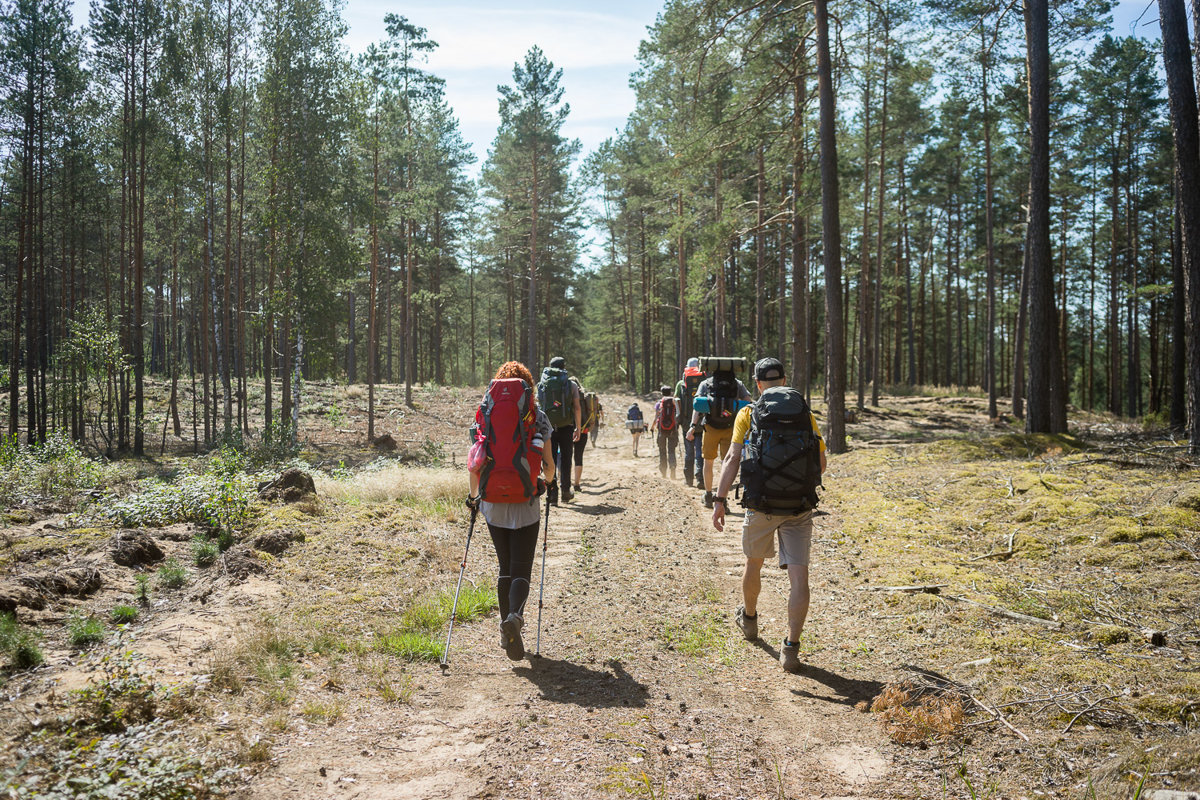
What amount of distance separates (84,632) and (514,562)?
2869 mm

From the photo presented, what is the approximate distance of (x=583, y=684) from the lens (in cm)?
474

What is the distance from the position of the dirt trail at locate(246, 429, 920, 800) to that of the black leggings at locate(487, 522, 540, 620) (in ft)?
1.65

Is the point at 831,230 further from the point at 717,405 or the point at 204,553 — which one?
the point at 204,553

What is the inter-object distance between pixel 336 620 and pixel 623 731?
2.94 metres

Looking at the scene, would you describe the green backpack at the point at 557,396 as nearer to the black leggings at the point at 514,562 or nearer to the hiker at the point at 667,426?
the hiker at the point at 667,426

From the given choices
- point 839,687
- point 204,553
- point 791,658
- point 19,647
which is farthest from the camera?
point 204,553

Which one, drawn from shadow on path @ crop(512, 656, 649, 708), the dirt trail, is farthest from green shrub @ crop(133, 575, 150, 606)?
shadow on path @ crop(512, 656, 649, 708)

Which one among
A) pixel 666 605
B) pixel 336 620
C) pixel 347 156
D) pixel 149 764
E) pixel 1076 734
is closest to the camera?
pixel 149 764

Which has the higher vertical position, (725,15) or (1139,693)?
(725,15)

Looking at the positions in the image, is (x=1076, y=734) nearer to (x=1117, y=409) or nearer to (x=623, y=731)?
(x=623, y=731)

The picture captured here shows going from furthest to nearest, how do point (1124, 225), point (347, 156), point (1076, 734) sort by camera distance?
point (1124, 225) < point (347, 156) < point (1076, 734)

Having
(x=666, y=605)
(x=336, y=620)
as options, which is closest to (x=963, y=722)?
(x=666, y=605)

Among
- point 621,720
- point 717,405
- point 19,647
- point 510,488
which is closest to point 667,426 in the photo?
→ point 717,405

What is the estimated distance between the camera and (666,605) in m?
6.54
